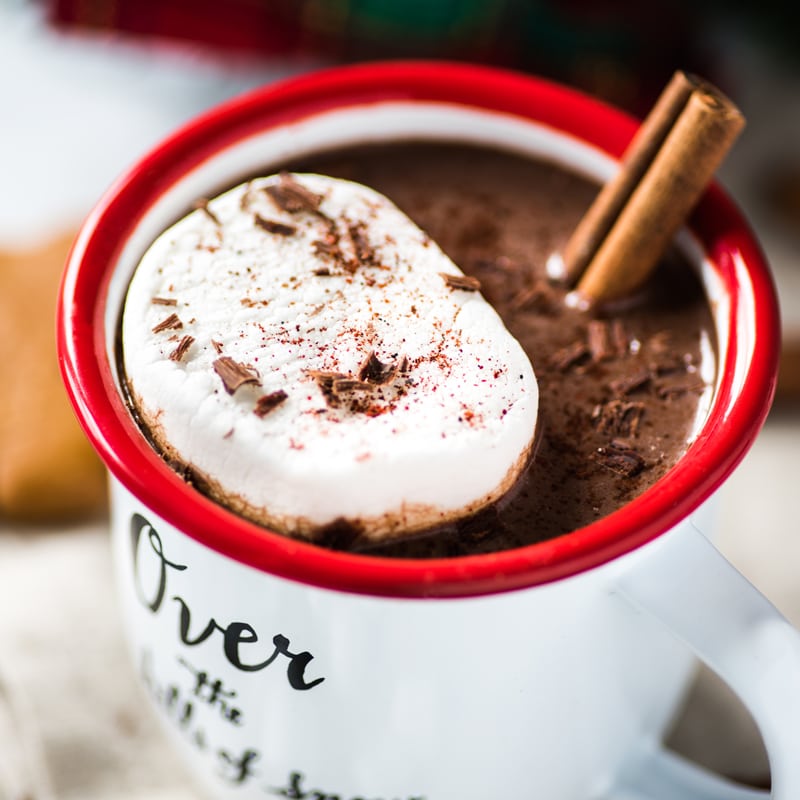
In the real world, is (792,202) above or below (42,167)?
above

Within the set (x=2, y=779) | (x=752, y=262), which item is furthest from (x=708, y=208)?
(x=2, y=779)

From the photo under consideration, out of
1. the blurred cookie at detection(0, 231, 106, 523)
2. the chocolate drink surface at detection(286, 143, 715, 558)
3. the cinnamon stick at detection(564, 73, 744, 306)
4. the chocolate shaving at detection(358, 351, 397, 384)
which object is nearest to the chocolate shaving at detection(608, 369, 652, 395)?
the chocolate drink surface at detection(286, 143, 715, 558)

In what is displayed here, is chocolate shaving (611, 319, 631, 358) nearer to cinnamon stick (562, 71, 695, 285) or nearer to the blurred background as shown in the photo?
cinnamon stick (562, 71, 695, 285)

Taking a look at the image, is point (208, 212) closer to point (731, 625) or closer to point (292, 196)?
point (292, 196)

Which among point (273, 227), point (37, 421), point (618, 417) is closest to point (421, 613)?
point (618, 417)

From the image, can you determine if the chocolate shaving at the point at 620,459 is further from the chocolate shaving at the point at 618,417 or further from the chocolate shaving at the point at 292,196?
the chocolate shaving at the point at 292,196

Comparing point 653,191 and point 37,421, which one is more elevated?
point 653,191

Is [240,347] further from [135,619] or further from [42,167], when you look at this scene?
[42,167]
